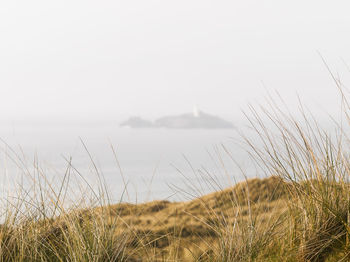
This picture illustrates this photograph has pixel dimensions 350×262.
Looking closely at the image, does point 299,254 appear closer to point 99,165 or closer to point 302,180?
point 302,180

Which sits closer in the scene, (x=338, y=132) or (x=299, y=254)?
(x=299, y=254)

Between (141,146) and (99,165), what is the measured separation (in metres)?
12.1

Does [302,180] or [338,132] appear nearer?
[302,180]

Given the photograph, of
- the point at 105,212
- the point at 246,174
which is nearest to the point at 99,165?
the point at 105,212

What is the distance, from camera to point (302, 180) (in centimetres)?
269

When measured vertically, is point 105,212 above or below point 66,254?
above

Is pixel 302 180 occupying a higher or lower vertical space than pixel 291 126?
lower

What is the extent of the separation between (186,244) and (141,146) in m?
11.6

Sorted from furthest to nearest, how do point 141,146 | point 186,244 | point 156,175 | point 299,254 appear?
point 141,146 < point 186,244 < point 156,175 < point 299,254

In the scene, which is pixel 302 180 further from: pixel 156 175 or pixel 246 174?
pixel 156 175

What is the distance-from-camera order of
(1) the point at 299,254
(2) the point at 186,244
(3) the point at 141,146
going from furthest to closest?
1. (3) the point at 141,146
2. (2) the point at 186,244
3. (1) the point at 299,254

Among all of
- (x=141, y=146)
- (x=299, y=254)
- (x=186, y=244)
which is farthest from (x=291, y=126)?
(x=141, y=146)

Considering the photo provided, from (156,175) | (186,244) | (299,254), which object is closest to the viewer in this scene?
(299,254)

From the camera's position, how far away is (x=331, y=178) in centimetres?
273
